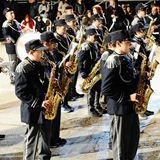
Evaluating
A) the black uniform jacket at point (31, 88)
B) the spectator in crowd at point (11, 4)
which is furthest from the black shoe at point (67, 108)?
the spectator in crowd at point (11, 4)

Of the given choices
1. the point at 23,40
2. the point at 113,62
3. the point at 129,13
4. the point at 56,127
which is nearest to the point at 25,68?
the point at 113,62

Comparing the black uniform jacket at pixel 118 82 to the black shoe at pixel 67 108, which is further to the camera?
the black shoe at pixel 67 108

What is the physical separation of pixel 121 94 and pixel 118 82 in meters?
0.15

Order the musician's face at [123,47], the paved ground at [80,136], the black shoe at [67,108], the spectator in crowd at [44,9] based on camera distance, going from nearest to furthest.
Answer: the musician's face at [123,47] → the paved ground at [80,136] → the black shoe at [67,108] → the spectator in crowd at [44,9]

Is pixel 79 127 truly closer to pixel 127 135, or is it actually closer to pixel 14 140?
pixel 14 140

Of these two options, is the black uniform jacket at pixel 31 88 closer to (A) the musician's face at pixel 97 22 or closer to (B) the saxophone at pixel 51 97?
(B) the saxophone at pixel 51 97

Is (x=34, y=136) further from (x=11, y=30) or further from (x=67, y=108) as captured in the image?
(x=11, y=30)

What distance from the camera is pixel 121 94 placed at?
4.79 metres

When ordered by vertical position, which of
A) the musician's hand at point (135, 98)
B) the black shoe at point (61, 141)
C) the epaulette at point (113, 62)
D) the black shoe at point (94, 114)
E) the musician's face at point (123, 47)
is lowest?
the black shoe at point (94, 114)

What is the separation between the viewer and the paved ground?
235 inches

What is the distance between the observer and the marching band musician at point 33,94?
4.91m

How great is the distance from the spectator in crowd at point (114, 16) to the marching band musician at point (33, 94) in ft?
26.4

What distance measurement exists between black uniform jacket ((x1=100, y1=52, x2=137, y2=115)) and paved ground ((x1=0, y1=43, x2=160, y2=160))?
1.30m

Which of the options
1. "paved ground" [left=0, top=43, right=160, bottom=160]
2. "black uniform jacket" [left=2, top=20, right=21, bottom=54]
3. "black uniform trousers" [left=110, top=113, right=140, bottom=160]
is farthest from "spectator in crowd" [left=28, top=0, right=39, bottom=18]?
"black uniform trousers" [left=110, top=113, right=140, bottom=160]
